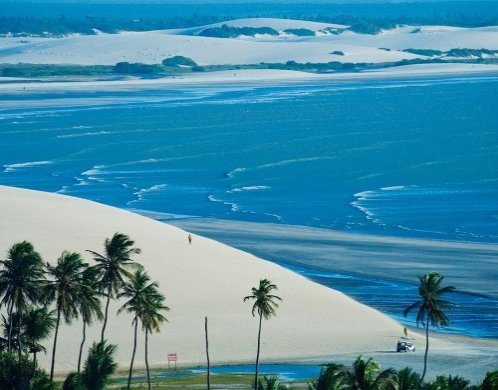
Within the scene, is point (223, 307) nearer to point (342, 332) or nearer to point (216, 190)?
point (342, 332)

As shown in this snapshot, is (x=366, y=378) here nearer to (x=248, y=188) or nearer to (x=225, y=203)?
(x=225, y=203)

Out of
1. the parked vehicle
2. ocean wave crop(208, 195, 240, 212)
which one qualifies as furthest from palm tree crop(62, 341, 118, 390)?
ocean wave crop(208, 195, 240, 212)

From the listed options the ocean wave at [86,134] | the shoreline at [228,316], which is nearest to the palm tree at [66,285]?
the shoreline at [228,316]

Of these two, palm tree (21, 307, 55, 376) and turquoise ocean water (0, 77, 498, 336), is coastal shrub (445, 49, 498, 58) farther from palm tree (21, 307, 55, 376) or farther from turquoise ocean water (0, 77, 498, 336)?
palm tree (21, 307, 55, 376)

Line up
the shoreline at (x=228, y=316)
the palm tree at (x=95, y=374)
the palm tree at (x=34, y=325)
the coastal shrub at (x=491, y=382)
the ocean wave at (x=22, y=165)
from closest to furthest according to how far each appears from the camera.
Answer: the coastal shrub at (x=491, y=382) < the palm tree at (x=95, y=374) < the palm tree at (x=34, y=325) < the shoreline at (x=228, y=316) < the ocean wave at (x=22, y=165)

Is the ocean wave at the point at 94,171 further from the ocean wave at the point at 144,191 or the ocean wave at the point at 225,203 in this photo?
the ocean wave at the point at 225,203

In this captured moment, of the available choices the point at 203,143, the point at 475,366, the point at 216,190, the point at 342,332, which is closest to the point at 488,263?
the point at 342,332

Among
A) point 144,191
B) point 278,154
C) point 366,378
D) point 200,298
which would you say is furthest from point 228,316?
point 278,154
